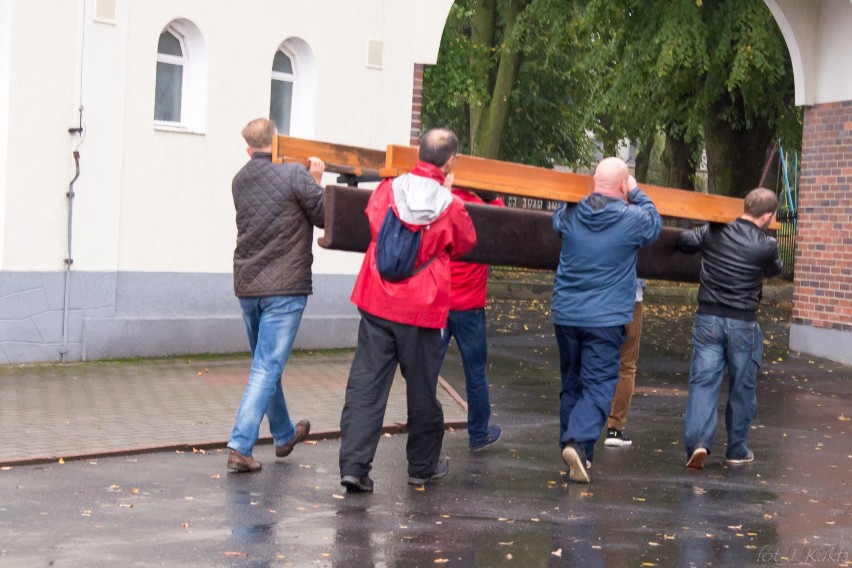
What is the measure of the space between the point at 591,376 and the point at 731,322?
1155 millimetres

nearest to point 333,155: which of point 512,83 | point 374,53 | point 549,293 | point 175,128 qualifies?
point 175,128

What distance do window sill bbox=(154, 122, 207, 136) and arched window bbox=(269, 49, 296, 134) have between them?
102 cm

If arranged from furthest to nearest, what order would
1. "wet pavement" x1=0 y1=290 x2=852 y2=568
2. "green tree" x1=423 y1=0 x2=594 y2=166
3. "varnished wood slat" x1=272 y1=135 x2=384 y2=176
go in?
1. "green tree" x1=423 y1=0 x2=594 y2=166
2. "varnished wood slat" x1=272 y1=135 x2=384 y2=176
3. "wet pavement" x1=0 y1=290 x2=852 y2=568

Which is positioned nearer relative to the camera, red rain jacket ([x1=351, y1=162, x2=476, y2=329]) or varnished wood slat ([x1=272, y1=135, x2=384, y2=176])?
red rain jacket ([x1=351, y1=162, x2=476, y2=329])

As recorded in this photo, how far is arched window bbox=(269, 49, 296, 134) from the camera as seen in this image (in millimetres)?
13453

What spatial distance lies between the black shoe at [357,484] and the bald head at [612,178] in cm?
211

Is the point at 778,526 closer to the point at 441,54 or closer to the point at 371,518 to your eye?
the point at 371,518

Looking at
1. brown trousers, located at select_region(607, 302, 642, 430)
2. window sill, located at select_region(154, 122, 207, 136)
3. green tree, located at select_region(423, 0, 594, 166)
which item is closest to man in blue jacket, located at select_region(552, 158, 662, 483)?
brown trousers, located at select_region(607, 302, 642, 430)

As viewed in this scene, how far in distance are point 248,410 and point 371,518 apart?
138 centimetres

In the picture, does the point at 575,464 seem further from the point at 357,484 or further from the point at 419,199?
the point at 419,199

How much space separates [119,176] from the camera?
12.0 metres

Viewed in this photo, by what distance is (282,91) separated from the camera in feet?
44.3

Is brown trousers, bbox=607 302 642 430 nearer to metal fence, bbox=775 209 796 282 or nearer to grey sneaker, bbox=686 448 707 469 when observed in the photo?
grey sneaker, bbox=686 448 707 469

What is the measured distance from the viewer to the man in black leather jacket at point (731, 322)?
8.27 metres
